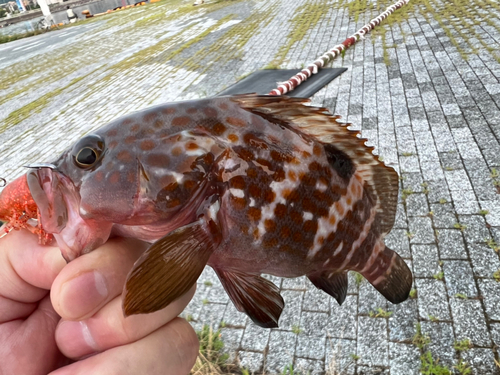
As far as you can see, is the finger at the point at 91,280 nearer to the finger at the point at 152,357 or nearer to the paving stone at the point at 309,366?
the finger at the point at 152,357

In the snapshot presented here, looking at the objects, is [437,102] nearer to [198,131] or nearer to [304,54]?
[304,54]

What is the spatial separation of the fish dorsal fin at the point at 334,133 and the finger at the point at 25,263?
→ 99 cm

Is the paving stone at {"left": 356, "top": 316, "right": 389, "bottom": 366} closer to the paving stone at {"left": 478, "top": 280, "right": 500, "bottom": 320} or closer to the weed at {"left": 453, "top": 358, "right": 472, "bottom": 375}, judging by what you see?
the weed at {"left": 453, "top": 358, "right": 472, "bottom": 375}

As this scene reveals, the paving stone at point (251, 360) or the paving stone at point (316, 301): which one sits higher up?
the paving stone at point (316, 301)

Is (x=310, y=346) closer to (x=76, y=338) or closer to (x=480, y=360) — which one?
(x=480, y=360)

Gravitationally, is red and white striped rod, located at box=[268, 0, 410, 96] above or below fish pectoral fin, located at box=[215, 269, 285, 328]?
below

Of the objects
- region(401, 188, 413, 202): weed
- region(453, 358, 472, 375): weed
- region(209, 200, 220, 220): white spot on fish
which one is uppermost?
region(209, 200, 220, 220): white spot on fish

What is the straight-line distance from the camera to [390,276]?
1.62 meters

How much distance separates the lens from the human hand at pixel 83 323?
4.42ft

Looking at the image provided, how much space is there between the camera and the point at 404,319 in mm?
3037

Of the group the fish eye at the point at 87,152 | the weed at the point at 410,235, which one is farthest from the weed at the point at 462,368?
the fish eye at the point at 87,152

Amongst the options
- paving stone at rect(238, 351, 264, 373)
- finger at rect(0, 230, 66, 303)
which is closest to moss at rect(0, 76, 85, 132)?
paving stone at rect(238, 351, 264, 373)

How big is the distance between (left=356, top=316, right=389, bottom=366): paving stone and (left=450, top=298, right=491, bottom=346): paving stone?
550 mm

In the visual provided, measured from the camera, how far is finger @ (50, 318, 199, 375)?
136 cm
